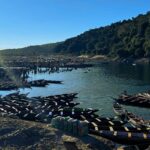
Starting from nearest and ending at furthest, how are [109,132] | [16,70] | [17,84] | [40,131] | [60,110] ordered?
[40,131] → [109,132] → [60,110] → [17,84] → [16,70]

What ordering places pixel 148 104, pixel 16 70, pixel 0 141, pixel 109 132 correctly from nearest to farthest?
pixel 0 141, pixel 109 132, pixel 148 104, pixel 16 70

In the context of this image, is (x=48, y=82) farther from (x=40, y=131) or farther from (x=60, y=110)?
(x=40, y=131)

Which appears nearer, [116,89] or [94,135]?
[94,135]

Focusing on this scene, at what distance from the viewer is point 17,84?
134 meters

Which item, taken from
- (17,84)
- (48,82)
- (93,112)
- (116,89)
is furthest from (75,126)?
(48,82)

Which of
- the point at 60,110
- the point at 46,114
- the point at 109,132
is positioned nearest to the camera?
the point at 109,132

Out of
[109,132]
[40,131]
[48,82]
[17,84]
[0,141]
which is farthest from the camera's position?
[48,82]

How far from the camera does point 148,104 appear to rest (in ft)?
282

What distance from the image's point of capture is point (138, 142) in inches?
1906

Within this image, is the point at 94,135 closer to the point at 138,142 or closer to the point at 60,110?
the point at 138,142

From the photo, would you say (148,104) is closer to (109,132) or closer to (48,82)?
(109,132)

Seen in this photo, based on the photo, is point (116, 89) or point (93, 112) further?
point (116, 89)

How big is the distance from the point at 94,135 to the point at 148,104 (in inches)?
1517

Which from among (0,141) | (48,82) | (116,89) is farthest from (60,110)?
(48,82)
